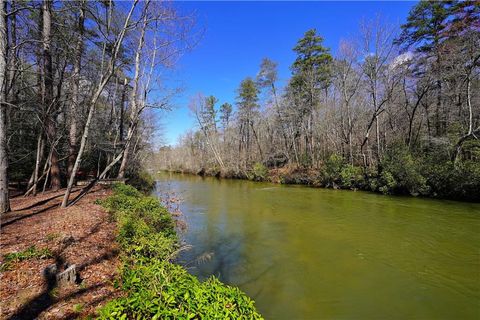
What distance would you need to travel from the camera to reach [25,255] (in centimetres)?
354

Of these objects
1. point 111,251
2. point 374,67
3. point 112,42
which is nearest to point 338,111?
point 374,67

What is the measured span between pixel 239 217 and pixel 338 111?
53.6 ft

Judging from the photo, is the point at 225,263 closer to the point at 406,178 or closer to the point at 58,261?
the point at 58,261

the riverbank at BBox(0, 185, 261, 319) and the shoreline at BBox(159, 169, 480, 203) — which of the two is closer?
the riverbank at BBox(0, 185, 261, 319)

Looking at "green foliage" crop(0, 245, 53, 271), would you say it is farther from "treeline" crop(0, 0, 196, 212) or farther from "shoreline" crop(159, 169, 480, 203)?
"shoreline" crop(159, 169, 480, 203)

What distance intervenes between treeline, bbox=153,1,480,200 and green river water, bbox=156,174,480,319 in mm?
3381

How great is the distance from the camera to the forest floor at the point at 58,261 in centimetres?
269

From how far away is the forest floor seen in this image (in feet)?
8.84

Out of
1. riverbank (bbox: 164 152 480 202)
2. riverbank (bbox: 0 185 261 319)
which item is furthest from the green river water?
riverbank (bbox: 0 185 261 319)

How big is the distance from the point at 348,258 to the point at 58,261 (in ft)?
20.7

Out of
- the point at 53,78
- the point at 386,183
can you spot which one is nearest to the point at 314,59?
the point at 386,183

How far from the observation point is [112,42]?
7812mm

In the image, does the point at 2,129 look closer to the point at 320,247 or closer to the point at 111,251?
the point at 111,251

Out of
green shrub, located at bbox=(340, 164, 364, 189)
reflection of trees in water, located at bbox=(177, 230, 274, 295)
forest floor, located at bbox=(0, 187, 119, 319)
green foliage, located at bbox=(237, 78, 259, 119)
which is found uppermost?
green foliage, located at bbox=(237, 78, 259, 119)
